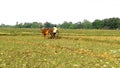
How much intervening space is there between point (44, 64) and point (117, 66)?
11.4ft

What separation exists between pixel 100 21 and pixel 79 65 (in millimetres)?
156751

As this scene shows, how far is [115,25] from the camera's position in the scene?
158 meters

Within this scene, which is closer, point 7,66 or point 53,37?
point 7,66

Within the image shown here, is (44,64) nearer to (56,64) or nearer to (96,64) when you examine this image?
(56,64)

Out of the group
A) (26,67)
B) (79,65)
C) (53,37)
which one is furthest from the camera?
(53,37)

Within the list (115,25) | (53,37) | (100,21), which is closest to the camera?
(53,37)

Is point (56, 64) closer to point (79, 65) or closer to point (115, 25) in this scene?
point (79, 65)

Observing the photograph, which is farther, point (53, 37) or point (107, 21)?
point (107, 21)

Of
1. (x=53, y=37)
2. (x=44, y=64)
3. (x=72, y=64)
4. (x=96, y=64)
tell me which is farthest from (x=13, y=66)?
(x=53, y=37)

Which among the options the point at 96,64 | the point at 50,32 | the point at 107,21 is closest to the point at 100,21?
the point at 107,21

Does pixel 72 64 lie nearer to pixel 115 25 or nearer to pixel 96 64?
pixel 96 64

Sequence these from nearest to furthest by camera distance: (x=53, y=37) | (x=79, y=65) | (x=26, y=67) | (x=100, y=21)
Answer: (x=26, y=67), (x=79, y=65), (x=53, y=37), (x=100, y=21)

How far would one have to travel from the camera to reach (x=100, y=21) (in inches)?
6654

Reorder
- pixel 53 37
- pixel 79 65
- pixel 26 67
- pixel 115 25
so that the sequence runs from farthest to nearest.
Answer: pixel 115 25 < pixel 53 37 < pixel 79 65 < pixel 26 67
